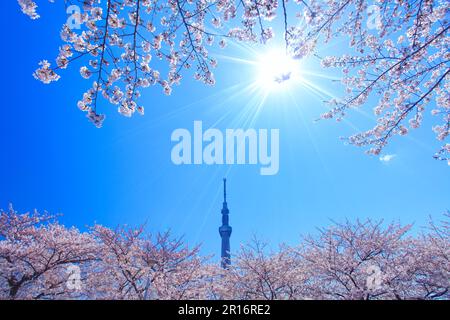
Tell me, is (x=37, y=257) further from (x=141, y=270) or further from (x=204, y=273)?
(x=204, y=273)

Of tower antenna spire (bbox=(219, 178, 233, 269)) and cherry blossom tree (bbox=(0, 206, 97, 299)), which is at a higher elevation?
tower antenna spire (bbox=(219, 178, 233, 269))

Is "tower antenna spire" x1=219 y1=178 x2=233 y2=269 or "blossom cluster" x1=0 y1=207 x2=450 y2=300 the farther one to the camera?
"tower antenna spire" x1=219 y1=178 x2=233 y2=269

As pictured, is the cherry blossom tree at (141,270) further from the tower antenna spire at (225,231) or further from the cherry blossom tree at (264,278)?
the tower antenna spire at (225,231)

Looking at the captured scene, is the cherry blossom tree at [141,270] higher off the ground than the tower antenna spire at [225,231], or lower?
lower

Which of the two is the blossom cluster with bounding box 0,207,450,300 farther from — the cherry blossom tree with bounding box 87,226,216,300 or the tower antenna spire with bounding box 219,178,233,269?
the tower antenna spire with bounding box 219,178,233,269

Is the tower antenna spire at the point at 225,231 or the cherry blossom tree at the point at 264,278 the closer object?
the cherry blossom tree at the point at 264,278

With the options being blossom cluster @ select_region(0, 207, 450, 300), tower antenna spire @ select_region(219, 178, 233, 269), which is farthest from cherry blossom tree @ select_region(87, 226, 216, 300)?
tower antenna spire @ select_region(219, 178, 233, 269)

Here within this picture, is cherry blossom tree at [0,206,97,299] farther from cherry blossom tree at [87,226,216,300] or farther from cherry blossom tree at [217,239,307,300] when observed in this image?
cherry blossom tree at [217,239,307,300]

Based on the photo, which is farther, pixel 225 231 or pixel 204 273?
pixel 225 231

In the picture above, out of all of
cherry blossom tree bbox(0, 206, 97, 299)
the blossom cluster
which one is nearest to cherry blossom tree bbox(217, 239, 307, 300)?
the blossom cluster

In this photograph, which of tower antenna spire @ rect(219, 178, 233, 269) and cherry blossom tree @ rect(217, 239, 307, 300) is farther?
tower antenna spire @ rect(219, 178, 233, 269)

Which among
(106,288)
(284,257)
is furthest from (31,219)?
(284,257)

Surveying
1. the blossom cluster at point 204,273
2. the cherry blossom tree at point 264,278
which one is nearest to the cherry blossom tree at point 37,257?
the blossom cluster at point 204,273

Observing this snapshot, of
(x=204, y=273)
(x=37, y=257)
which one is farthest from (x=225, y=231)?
(x=37, y=257)
